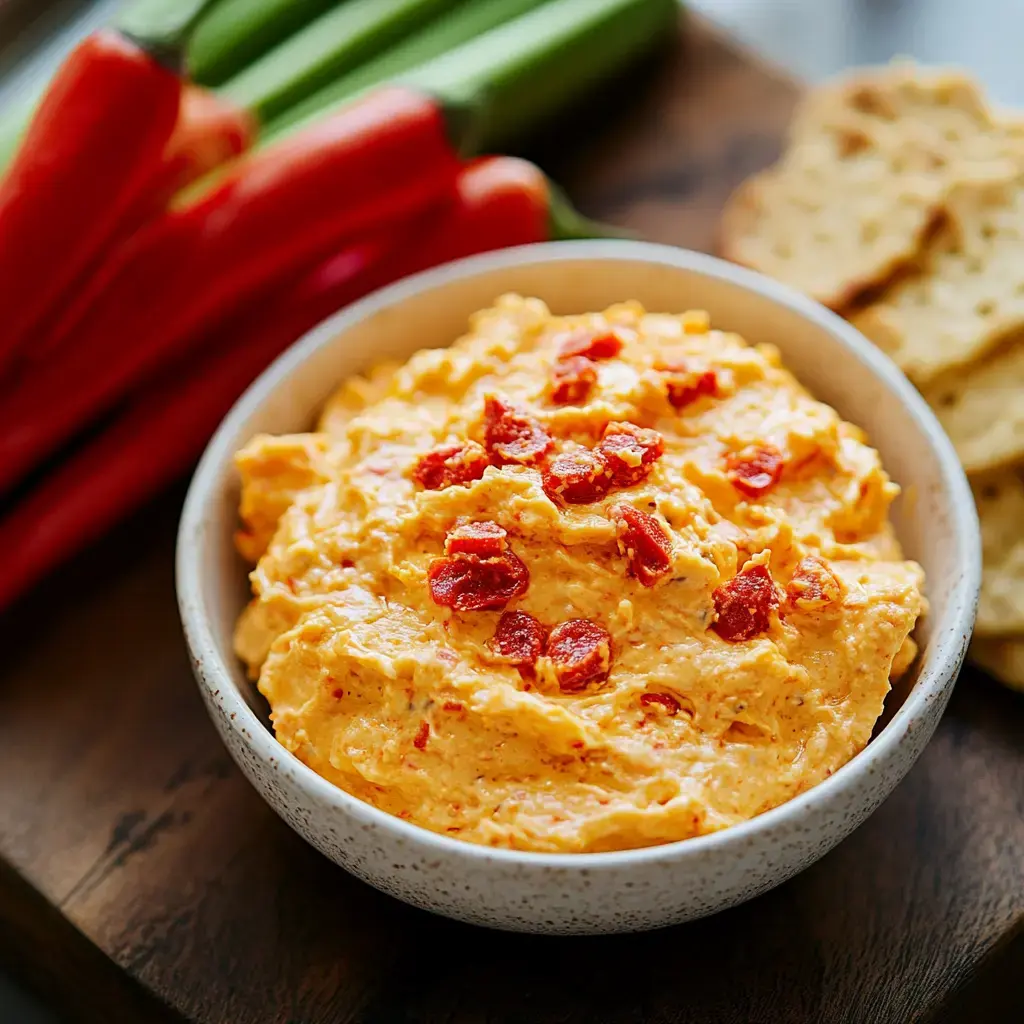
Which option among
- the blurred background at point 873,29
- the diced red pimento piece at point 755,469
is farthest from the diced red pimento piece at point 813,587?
the blurred background at point 873,29

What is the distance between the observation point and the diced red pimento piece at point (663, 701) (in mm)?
2154

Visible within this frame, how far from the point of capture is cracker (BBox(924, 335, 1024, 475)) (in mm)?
2895

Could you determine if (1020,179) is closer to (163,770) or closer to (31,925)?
(163,770)

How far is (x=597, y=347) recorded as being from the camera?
8.50ft

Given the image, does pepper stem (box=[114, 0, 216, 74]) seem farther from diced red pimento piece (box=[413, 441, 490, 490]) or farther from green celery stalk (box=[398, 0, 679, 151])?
diced red pimento piece (box=[413, 441, 490, 490])

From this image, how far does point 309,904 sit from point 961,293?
6.96 ft

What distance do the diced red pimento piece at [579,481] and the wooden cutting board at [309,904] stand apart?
870 millimetres

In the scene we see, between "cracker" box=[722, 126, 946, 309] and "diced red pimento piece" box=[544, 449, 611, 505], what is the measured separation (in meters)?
1.27

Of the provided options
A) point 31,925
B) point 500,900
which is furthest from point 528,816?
point 31,925

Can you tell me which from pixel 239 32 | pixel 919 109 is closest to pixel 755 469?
pixel 919 109

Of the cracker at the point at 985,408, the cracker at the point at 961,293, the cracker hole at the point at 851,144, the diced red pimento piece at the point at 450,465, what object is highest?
the diced red pimento piece at the point at 450,465

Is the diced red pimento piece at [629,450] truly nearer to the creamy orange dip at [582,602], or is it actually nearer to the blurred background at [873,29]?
the creamy orange dip at [582,602]

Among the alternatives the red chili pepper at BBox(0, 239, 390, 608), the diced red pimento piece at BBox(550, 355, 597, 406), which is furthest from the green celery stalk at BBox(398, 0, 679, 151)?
the diced red pimento piece at BBox(550, 355, 597, 406)

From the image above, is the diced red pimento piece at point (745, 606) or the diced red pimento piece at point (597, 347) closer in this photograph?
the diced red pimento piece at point (745, 606)
